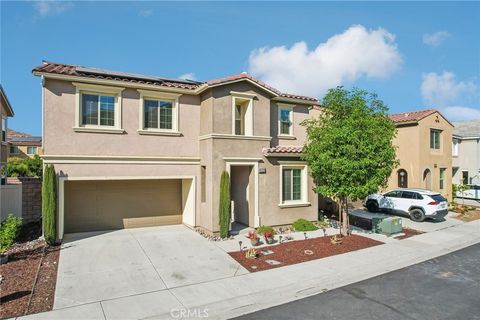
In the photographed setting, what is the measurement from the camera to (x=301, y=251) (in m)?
11.8

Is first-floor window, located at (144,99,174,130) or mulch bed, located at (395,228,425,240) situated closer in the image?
first-floor window, located at (144,99,174,130)

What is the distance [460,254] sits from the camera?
39.7 ft

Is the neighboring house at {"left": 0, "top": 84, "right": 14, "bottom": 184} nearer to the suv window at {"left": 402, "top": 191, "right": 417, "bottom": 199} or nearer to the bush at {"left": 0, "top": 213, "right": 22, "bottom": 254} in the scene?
the bush at {"left": 0, "top": 213, "right": 22, "bottom": 254}

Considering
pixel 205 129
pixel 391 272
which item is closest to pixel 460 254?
pixel 391 272

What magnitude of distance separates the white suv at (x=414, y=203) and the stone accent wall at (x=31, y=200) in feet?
62.0

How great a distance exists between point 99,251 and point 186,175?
16.3 feet

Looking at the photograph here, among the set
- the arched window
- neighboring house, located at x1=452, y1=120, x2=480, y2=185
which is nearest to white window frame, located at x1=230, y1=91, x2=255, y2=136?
the arched window

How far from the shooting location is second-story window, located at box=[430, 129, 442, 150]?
24.1m

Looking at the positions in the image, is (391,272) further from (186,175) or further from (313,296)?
(186,175)

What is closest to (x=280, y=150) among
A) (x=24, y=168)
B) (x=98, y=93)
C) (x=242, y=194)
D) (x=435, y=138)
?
(x=242, y=194)

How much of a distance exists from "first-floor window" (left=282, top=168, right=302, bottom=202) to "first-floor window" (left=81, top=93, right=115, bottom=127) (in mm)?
8544

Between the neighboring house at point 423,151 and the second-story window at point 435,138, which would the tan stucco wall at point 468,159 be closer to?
the neighboring house at point 423,151

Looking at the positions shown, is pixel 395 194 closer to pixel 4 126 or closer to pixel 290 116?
pixel 290 116

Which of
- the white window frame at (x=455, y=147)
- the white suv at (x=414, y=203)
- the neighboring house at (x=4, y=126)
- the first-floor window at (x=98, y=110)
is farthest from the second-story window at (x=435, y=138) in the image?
the neighboring house at (x=4, y=126)
